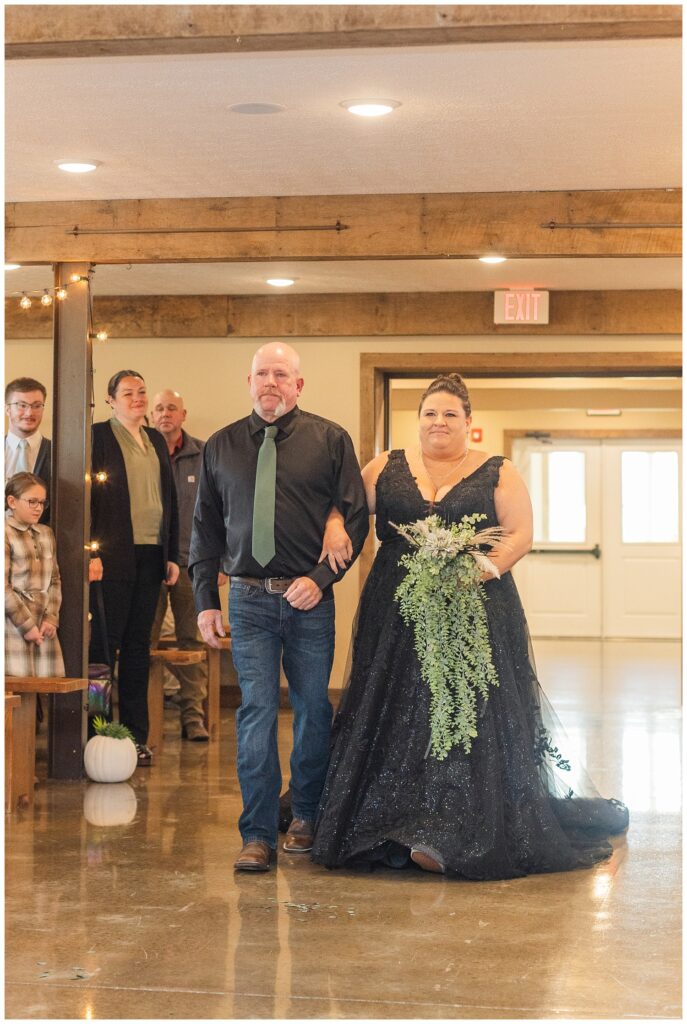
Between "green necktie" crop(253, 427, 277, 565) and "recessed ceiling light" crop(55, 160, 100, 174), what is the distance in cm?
179

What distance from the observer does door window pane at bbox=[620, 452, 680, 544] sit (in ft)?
52.9

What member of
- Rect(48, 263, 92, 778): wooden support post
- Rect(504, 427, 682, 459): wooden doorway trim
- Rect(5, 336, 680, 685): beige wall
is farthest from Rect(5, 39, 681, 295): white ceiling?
Rect(504, 427, 682, 459): wooden doorway trim

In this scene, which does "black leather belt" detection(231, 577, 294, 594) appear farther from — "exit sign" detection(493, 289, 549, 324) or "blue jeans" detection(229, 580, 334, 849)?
"exit sign" detection(493, 289, 549, 324)

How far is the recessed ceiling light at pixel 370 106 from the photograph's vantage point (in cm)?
487

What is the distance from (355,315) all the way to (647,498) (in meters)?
7.70

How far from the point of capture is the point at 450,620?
477 cm

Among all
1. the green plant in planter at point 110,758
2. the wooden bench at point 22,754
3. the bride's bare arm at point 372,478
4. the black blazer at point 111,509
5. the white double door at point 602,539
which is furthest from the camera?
the white double door at point 602,539

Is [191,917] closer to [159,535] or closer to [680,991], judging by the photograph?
[680,991]

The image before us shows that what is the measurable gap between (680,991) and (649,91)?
9.66ft

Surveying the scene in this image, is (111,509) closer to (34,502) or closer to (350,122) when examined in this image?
(34,502)

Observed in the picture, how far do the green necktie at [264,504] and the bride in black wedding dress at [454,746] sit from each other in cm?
51

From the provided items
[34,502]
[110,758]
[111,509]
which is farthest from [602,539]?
[34,502]

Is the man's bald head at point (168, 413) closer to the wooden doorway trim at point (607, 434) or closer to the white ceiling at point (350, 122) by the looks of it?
the white ceiling at point (350, 122)

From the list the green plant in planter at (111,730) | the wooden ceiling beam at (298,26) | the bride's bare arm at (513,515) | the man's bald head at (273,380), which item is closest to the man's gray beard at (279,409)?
the man's bald head at (273,380)
